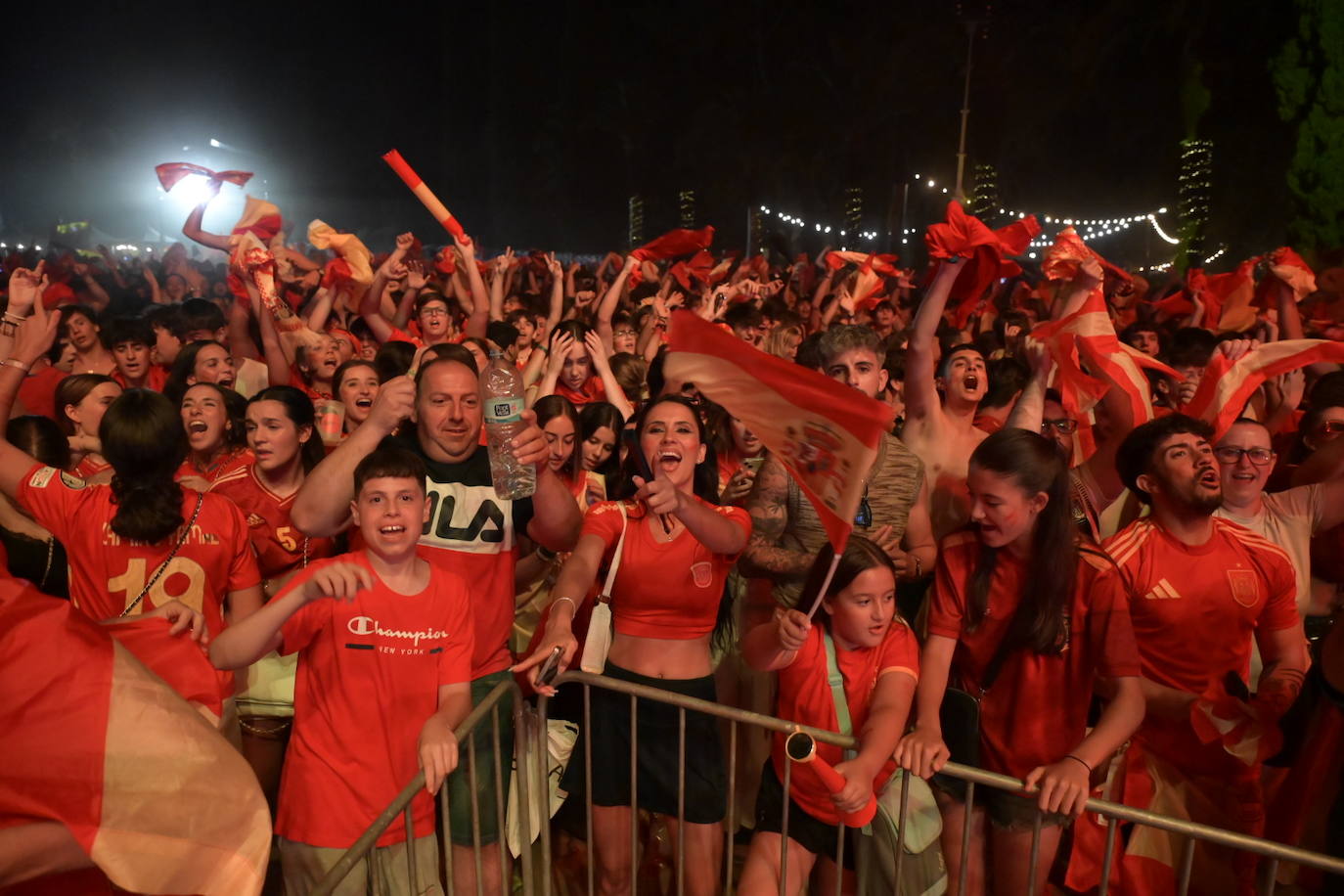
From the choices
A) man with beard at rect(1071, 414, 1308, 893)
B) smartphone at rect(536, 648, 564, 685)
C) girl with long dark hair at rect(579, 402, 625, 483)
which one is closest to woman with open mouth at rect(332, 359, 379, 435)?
girl with long dark hair at rect(579, 402, 625, 483)

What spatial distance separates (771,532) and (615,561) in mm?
739

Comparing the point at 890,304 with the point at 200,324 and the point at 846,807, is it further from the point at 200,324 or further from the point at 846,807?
the point at 846,807

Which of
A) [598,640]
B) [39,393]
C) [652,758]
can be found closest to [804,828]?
[652,758]

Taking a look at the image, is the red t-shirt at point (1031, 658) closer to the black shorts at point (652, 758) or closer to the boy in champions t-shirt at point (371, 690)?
the black shorts at point (652, 758)

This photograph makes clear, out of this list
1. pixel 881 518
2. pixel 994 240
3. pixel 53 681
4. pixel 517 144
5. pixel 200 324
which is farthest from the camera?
pixel 517 144

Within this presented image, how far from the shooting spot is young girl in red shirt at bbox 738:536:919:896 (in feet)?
8.80

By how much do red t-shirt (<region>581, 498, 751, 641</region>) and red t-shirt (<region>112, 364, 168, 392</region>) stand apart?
398 cm

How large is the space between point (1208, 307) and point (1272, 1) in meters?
12.5

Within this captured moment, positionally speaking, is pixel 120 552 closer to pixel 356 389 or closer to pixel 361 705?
pixel 361 705

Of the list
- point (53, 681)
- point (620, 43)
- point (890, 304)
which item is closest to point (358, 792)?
point (53, 681)

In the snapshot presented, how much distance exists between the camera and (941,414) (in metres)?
4.20

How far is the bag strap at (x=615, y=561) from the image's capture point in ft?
9.44

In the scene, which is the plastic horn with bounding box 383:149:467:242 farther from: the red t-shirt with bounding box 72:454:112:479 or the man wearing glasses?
the man wearing glasses

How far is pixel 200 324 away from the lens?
6305mm
